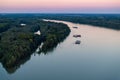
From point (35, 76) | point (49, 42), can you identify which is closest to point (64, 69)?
point (35, 76)

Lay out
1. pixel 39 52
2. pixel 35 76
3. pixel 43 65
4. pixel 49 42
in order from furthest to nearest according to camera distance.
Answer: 1. pixel 49 42
2. pixel 39 52
3. pixel 43 65
4. pixel 35 76

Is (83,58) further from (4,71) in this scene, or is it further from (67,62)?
(4,71)

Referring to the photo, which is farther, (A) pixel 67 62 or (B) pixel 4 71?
(A) pixel 67 62

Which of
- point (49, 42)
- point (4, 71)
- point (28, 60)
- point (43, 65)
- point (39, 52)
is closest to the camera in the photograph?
point (4, 71)

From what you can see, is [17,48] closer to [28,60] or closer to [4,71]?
[28,60]

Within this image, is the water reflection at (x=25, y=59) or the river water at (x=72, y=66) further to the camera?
the water reflection at (x=25, y=59)

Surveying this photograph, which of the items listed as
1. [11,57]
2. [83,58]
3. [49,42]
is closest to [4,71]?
[11,57]

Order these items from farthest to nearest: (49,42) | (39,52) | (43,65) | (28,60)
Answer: (49,42) → (39,52) → (28,60) → (43,65)

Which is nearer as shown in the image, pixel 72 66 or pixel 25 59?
pixel 72 66

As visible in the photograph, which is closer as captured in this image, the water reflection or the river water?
the river water
